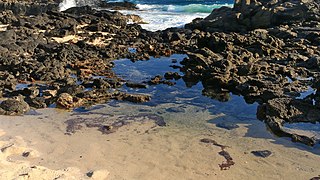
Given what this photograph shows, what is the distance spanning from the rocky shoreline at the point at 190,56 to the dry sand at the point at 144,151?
115 centimetres

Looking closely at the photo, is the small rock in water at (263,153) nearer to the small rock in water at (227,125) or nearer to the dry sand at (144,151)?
the dry sand at (144,151)

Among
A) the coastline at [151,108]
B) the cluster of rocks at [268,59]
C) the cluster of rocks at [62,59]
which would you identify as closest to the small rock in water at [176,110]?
the coastline at [151,108]

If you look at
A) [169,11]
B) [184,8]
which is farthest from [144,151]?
[184,8]

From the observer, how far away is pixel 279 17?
28.9m

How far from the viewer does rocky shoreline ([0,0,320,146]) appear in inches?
587

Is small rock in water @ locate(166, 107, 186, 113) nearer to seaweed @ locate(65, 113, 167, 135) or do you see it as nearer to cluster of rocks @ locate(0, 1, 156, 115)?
seaweed @ locate(65, 113, 167, 135)

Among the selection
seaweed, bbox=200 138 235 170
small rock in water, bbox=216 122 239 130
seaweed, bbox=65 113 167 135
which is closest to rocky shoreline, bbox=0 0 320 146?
small rock in water, bbox=216 122 239 130

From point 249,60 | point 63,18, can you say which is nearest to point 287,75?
point 249,60

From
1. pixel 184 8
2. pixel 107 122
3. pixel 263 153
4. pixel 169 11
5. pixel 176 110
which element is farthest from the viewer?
pixel 184 8

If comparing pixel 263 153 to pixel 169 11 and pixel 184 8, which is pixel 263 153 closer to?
pixel 169 11

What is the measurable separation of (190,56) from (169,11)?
2587 cm

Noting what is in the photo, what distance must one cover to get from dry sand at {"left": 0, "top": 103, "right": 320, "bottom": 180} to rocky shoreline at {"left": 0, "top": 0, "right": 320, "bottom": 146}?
115 centimetres

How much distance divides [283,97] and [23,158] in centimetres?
939

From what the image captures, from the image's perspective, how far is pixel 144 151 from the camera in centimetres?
Result: 1095
